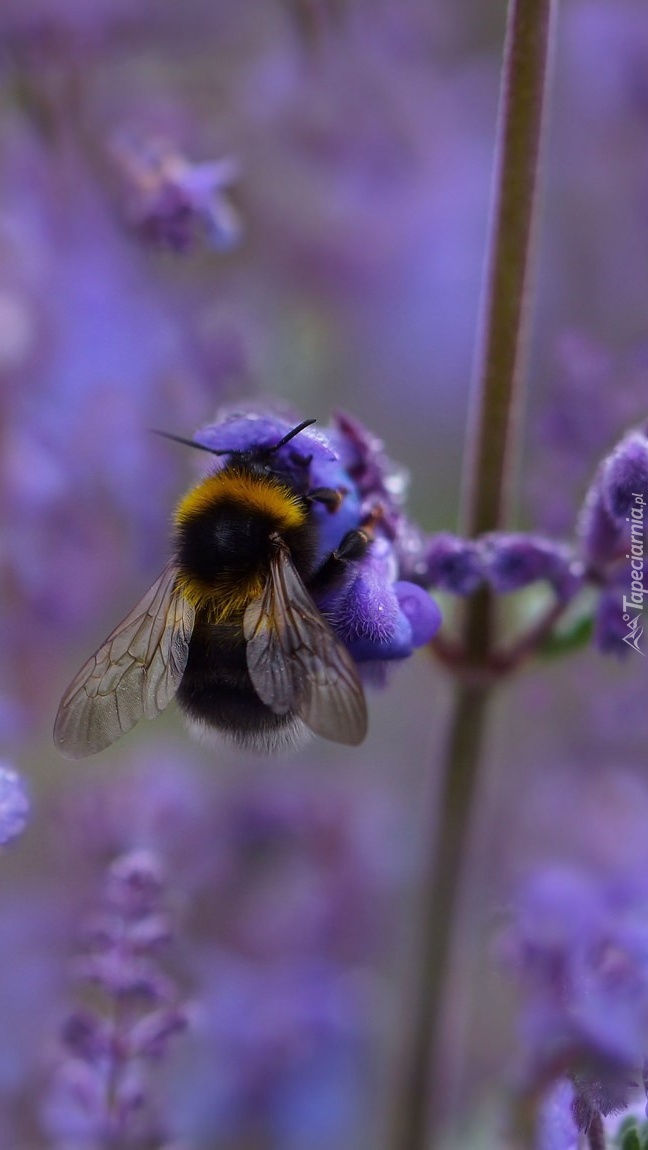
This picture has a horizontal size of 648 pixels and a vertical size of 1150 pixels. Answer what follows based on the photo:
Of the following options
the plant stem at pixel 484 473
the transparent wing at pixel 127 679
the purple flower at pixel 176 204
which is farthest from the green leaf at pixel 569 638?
the purple flower at pixel 176 204

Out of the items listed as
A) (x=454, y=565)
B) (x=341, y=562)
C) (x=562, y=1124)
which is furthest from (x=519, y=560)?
(x=562, y=1124)

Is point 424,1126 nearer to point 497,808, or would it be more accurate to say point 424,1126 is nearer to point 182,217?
point 497,808

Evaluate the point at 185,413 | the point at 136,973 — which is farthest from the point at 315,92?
the point at 136,973

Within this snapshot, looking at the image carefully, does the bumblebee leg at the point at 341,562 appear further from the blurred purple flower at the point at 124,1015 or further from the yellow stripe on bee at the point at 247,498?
the blurred purple flower at the point at 124,1015

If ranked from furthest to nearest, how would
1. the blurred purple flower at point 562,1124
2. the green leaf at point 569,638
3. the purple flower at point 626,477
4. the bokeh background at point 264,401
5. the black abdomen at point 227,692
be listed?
the bokeh background at point 264,401, the green leaf at point 569,638, the black abdomen at point 227,692, the purple flower at point 626,477, the blurred purple flower at point 562,1124

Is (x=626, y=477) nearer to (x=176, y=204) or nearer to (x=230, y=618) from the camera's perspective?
(x=230, y=618)

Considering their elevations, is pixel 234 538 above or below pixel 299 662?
above

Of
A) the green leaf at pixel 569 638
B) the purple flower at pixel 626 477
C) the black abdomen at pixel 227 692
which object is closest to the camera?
the purple flower at pixel 626 477
